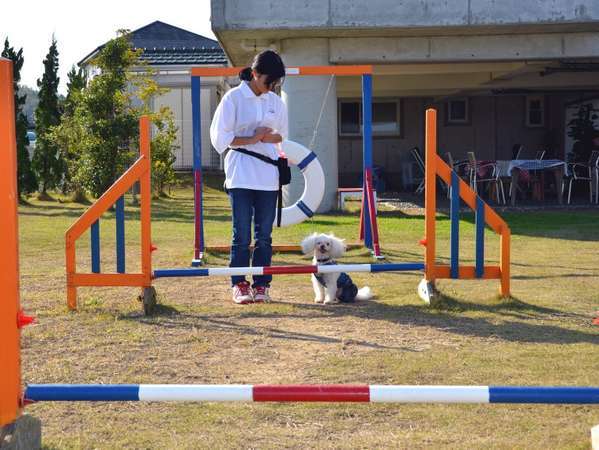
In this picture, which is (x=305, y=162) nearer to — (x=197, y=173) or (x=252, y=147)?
(x=197, y=173)

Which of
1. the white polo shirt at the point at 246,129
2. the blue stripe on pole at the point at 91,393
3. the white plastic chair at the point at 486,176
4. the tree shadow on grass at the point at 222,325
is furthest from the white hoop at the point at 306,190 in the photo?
the white plastic chair at the point at 486,176

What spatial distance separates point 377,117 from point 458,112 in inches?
78.3

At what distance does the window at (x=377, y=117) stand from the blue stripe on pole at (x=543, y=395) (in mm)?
18681

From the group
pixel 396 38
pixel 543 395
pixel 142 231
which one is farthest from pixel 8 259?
pixel 396 38

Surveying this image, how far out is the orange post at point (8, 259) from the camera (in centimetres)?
234

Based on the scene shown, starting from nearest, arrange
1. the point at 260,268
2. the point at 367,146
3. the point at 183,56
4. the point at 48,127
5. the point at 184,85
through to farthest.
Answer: the point at 260,268 → the point at 367,146 → the point at 48,127 → the point at 184,85 → the point at 183,56

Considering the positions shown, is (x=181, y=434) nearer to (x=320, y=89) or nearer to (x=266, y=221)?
(x=266, y=221)

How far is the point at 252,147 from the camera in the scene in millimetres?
5348

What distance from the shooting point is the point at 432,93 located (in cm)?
1909

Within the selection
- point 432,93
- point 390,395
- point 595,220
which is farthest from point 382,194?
point 390,395

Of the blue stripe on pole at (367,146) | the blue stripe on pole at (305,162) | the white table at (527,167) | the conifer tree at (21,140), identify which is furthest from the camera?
the conifer tree at (21,140)

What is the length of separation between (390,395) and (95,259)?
11.5ft

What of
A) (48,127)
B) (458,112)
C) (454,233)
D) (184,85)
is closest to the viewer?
(454,233)

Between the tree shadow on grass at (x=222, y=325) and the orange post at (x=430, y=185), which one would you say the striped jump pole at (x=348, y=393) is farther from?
the orange post at (x=430, y=185)
